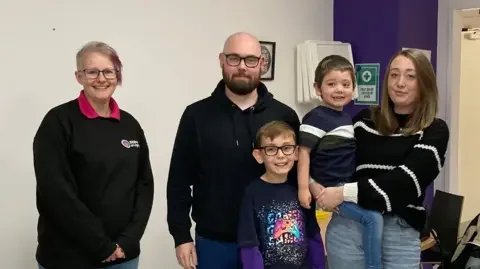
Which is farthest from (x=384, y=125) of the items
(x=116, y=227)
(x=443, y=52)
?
(x=443, y=52)

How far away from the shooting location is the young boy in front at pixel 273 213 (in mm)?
1902

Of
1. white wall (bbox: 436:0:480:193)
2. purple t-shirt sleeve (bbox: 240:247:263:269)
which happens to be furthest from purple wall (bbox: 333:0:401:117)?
purple t-shirt sleeve (bbox: 240:247:263:269)

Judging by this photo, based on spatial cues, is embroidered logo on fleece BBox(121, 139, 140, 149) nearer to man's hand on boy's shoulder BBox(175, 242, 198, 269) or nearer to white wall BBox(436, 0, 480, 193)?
man's hand on boy's shoulder BBox(175, 242, 198, 269)

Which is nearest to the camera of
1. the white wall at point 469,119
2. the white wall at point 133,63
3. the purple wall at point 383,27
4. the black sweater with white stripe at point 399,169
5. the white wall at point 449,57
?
the black sweater with white stripe at point 399,169

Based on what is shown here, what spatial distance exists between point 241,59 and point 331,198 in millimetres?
592

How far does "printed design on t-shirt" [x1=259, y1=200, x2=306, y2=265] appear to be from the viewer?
191 centimetres

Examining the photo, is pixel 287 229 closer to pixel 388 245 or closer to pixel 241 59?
pixel 388 245

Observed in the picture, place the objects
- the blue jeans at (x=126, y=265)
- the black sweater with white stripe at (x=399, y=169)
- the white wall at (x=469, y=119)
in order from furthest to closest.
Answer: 1. the white wall at (x=469, y=119)
2. the blue jeans at (x=126, y=265)
3. the black sweater with white stripe at (x=399, y=169)

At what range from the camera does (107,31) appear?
268 cm

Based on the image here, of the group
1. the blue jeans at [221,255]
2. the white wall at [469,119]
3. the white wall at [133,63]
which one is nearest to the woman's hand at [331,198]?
the blue jeans at [221,255]

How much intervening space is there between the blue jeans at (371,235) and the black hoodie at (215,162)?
410 mm

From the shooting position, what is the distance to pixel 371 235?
6.14 feet

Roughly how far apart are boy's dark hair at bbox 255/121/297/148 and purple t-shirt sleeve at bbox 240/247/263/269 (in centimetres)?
36

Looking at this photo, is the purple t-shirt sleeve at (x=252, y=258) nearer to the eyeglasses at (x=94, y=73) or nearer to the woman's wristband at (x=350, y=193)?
the woman's wristband at (x=350, y=193)
